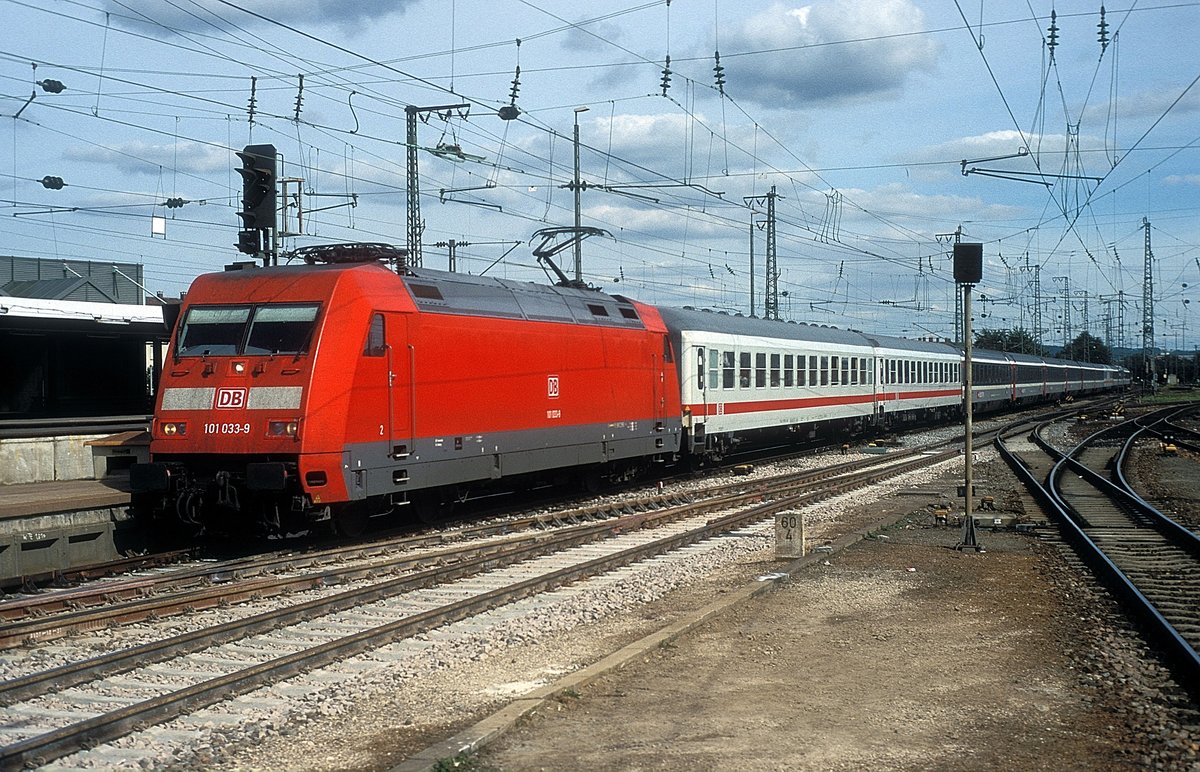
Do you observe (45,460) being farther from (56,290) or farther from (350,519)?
(56,290)

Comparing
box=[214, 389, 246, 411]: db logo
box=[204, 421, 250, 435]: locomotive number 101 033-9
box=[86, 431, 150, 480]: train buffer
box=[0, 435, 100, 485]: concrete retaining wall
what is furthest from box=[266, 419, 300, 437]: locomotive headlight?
Result: box=[0, 435, 100, 485]: concrete retaining wall

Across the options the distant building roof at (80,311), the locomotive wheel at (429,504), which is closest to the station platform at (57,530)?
the locomotive wheel at (429,504)

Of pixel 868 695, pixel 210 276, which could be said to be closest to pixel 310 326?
pixel 210 276

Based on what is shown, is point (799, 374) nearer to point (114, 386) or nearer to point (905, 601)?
point (114, 386)

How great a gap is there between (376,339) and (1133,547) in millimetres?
10249

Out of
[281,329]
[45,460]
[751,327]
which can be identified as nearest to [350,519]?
[281,329]

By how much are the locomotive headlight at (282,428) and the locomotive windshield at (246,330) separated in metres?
0.88

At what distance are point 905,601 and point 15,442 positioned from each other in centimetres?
1328

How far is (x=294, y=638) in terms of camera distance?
391 inches

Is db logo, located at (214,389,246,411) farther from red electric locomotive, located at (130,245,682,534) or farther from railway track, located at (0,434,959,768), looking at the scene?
railway track, located at (0,434,959,768)

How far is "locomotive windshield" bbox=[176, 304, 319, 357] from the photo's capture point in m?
14.2

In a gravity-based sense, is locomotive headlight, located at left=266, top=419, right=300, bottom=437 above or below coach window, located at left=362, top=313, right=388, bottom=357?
below

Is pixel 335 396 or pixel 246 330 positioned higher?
pixel 246 330

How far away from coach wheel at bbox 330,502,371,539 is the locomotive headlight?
1.73 meters
